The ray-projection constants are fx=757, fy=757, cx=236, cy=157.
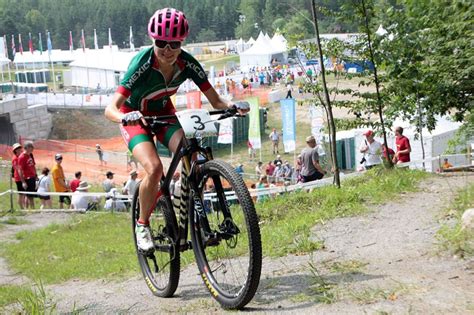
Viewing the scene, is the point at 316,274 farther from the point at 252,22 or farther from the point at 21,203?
the point at 252,22

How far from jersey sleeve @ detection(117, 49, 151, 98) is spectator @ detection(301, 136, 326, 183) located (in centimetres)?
907

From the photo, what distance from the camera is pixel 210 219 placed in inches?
229

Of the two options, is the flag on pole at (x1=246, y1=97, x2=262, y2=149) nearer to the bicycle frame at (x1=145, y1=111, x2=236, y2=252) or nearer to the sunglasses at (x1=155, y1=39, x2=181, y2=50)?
the bicycle frame at (x1=145, y1=111, x2=236, y2=252)

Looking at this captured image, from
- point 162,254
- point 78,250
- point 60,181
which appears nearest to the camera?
point 162,254

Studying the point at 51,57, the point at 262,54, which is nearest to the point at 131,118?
the point at 262,54

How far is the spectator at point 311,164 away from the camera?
1481 centimetres

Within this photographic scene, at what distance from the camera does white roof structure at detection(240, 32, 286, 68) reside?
77.2 meters

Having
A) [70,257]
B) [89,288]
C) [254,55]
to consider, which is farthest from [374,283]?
[254,55]

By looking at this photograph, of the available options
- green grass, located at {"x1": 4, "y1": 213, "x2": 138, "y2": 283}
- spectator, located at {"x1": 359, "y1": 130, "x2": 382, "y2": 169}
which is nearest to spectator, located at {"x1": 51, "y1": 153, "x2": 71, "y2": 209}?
green grass, located at {"x1": 4, "y1": 213, "x2": 138, "y2": 283}

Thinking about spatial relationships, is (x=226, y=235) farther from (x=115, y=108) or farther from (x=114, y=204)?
(x=114, y=204)

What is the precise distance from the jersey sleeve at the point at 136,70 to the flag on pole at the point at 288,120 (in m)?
22.7

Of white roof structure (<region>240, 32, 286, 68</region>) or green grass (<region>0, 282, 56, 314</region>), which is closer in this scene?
green grass (<region>0, 282, 56, 314</region>)

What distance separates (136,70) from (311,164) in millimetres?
9281

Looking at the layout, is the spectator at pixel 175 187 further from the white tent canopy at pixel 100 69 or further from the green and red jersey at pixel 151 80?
the white tent canopy at pixel 100 69
